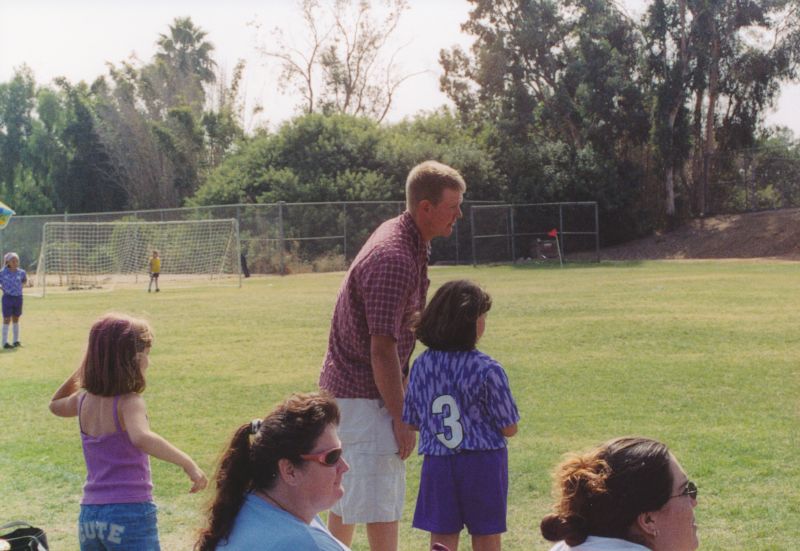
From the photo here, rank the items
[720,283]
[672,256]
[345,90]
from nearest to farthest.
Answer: [720,283] → [672,256] → [345,90]

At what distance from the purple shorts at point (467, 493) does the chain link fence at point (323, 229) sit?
108 ft

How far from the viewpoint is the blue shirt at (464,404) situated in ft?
13.1

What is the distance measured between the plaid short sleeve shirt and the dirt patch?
37225 millimetres

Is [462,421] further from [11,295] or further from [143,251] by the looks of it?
[143,251]

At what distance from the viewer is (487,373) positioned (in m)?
4.00

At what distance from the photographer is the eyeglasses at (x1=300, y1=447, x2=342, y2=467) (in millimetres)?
2461

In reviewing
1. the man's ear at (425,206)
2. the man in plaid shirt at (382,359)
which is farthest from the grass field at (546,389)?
the man's ear at (425,206)

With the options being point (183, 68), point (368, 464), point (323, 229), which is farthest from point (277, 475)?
point (183, 68)

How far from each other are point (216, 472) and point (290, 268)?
3571cm

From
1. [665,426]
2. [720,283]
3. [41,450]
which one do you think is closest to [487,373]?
[665,426]

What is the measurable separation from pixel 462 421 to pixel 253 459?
68.1 inches

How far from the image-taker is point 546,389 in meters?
10.4

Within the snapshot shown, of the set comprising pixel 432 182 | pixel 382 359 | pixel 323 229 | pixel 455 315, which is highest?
pixel 432 182

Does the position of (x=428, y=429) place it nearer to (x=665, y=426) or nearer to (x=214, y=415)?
(x=665, y=426)
